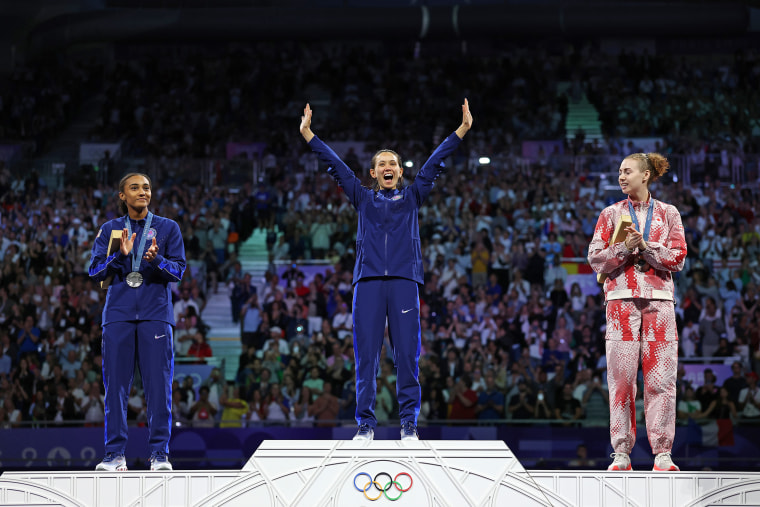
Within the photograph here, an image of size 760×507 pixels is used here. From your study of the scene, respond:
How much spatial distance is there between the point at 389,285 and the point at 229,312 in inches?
321

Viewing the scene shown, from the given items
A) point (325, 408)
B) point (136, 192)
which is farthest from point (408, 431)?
point (325, 408)

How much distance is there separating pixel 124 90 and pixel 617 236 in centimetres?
1629

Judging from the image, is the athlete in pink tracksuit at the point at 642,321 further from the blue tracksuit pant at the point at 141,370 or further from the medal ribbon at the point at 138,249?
the medal ribbon at the point at 138,249

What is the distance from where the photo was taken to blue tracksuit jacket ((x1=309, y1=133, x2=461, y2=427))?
5.70 meters

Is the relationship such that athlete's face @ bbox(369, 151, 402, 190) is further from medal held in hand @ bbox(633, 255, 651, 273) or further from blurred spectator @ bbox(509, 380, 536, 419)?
blurred spectator @ bbox(509, 380, 536, 419)

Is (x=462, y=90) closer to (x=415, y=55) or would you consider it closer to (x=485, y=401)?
(x=415, y=55)

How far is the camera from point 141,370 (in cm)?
579

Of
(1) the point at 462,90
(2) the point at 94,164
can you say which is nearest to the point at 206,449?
(2) the point at 94,164

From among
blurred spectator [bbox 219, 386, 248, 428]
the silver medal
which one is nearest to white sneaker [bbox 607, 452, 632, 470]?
the silver medal

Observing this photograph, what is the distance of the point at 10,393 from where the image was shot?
1098cm

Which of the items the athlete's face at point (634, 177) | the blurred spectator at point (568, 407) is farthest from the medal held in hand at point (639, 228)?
the blurred spectator at point (568, 407)

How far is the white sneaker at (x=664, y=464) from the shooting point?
212 inches

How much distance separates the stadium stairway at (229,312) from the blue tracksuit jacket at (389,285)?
6.31m

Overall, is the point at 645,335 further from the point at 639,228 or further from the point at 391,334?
the point at 391,334
